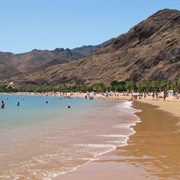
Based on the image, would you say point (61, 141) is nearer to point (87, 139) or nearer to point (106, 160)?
point (87, 139)

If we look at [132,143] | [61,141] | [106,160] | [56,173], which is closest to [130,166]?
[106,160]

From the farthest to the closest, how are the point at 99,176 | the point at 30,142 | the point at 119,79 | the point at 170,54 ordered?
the point at 119,79, the point at 170,54, the point at 30,142, the point at 99,176

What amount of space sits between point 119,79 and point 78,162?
7246 inches

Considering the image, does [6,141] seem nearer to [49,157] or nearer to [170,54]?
[49,157]

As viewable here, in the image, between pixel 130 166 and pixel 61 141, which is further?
pixel 61 141

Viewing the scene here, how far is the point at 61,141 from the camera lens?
18328mm

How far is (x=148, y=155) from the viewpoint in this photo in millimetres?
13430

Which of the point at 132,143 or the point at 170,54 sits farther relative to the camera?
the point at 170,54

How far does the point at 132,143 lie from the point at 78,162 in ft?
15.9

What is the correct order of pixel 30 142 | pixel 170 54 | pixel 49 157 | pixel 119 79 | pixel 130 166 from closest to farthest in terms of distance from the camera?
pixel 130 166 → pixel 49 157 → pixel 30 142 → pixel 170 54 → pixel 119 79

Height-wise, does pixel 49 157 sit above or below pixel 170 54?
below

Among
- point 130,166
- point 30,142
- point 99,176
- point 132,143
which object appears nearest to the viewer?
point 99,176

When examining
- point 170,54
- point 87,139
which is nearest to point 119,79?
point 170,54

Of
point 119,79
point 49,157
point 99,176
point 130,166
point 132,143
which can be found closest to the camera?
point 99,176
